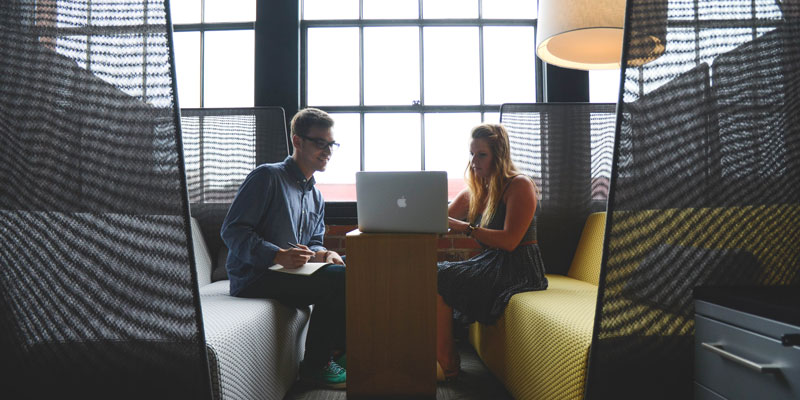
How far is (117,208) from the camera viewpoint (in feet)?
3.46

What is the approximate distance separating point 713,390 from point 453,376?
4.18 ft

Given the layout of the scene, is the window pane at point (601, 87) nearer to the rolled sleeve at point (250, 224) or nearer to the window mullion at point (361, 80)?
the window mullion at point (361, 80)

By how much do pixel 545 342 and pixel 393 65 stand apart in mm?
2166

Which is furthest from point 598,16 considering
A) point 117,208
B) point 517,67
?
point 117,208

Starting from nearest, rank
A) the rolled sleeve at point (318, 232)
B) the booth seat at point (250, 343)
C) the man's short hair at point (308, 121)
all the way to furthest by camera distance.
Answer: the booth seat at point (250, 343) < the man's short hair at point (308, 121) < the rolled sleeve at point (318, 232)

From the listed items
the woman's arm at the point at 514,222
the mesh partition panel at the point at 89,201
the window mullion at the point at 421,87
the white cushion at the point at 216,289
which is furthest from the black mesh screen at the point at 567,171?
the mesh partition panel at the point at 89,201

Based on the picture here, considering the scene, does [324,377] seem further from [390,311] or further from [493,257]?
[493,257]

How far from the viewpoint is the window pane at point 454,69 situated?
3.22 m

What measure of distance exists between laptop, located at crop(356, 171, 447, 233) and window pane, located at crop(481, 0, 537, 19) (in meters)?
1.79

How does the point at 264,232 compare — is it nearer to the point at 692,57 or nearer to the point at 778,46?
the point at 692,57

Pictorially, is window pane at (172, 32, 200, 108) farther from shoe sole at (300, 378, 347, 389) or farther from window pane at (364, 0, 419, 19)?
shoe sole at (300, 378, 347, 389)

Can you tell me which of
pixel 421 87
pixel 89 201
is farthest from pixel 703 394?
pixel 421 87

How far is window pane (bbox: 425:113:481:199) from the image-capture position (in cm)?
320

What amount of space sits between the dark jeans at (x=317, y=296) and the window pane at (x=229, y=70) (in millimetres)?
1613
